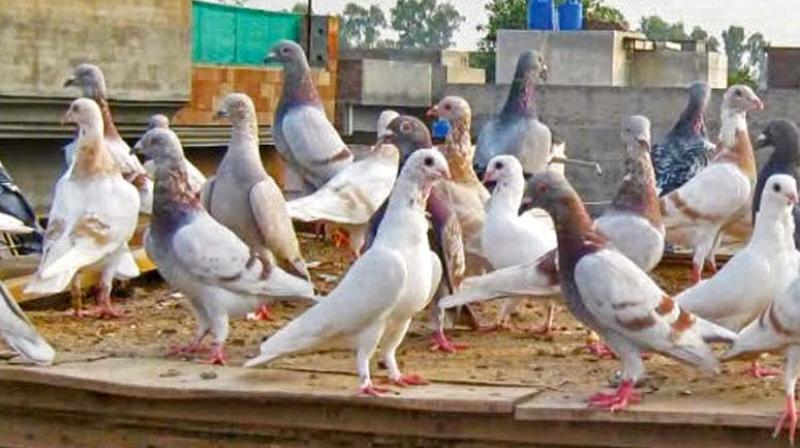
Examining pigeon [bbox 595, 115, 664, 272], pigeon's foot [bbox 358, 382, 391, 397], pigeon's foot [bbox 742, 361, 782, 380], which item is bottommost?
pigeon's foot [bbox 358, 382, 391, 397]

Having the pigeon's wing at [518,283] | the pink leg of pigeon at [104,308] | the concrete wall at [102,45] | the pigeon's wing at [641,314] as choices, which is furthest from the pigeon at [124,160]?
the concrete wall at [102,45]

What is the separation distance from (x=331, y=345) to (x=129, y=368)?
1117 mm

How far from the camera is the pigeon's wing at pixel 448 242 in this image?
389 inches

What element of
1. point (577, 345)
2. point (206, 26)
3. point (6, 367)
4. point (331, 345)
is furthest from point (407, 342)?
point (206, 26)

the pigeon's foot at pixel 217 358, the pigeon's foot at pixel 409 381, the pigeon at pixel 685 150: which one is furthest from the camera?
the pigeon at pixel 685 150

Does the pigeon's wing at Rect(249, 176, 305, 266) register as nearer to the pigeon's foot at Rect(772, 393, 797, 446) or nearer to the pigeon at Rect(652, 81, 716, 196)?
the pigeon at Rect(652, 81, 716, 196)

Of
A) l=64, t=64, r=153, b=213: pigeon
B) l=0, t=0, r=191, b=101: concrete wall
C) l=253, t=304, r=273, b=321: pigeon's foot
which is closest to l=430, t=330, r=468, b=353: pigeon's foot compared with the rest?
l=253, t=304, r=273, b=321: pigeon's foot

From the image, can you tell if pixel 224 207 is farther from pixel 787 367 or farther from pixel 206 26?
pixel 206 26

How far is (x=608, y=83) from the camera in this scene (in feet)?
101

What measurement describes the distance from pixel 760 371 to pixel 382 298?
Answer: 1884 millimetres

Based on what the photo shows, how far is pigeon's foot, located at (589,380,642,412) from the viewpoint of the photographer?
7742 millimetres

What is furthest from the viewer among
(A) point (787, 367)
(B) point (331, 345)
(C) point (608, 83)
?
(C) point (608, 83)

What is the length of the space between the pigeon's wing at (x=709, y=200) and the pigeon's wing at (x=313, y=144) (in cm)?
238

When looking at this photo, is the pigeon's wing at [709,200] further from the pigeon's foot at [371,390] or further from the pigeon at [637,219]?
the pigeon's foot at [371,390]
